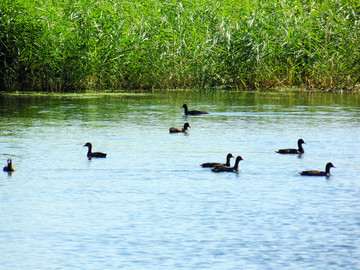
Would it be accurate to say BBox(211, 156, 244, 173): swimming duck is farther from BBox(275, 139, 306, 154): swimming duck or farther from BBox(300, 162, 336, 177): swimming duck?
BBox(275, 139, 306, 154): swimming duck

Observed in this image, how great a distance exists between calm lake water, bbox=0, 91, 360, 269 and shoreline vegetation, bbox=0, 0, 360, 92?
6.25 meters

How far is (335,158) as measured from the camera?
14211 millimetres

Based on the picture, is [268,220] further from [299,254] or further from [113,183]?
[113,183]

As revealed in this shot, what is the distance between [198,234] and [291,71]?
18967 mm

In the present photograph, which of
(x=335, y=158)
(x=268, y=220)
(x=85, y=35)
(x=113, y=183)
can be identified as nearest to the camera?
(x=268, y=220)

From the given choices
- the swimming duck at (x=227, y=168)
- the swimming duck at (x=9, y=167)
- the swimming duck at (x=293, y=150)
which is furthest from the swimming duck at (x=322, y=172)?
the swimming duck at (x=9, y=167)

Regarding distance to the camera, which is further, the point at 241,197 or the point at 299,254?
the point at 241,197

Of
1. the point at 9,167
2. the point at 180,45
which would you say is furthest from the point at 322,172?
the point at 180,45

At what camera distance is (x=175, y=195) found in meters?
10.9

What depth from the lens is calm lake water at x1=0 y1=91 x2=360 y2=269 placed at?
8.15 m

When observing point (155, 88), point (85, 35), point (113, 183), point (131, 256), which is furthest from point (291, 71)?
point (131, 256)

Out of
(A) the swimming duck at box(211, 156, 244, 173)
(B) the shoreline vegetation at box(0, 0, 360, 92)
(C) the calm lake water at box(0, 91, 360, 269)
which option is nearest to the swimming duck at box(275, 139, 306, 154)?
(C) the calm lake water at box(0, 91, 360, 269)

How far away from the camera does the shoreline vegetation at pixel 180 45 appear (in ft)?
86.8

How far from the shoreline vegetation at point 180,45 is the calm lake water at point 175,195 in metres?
6.25
